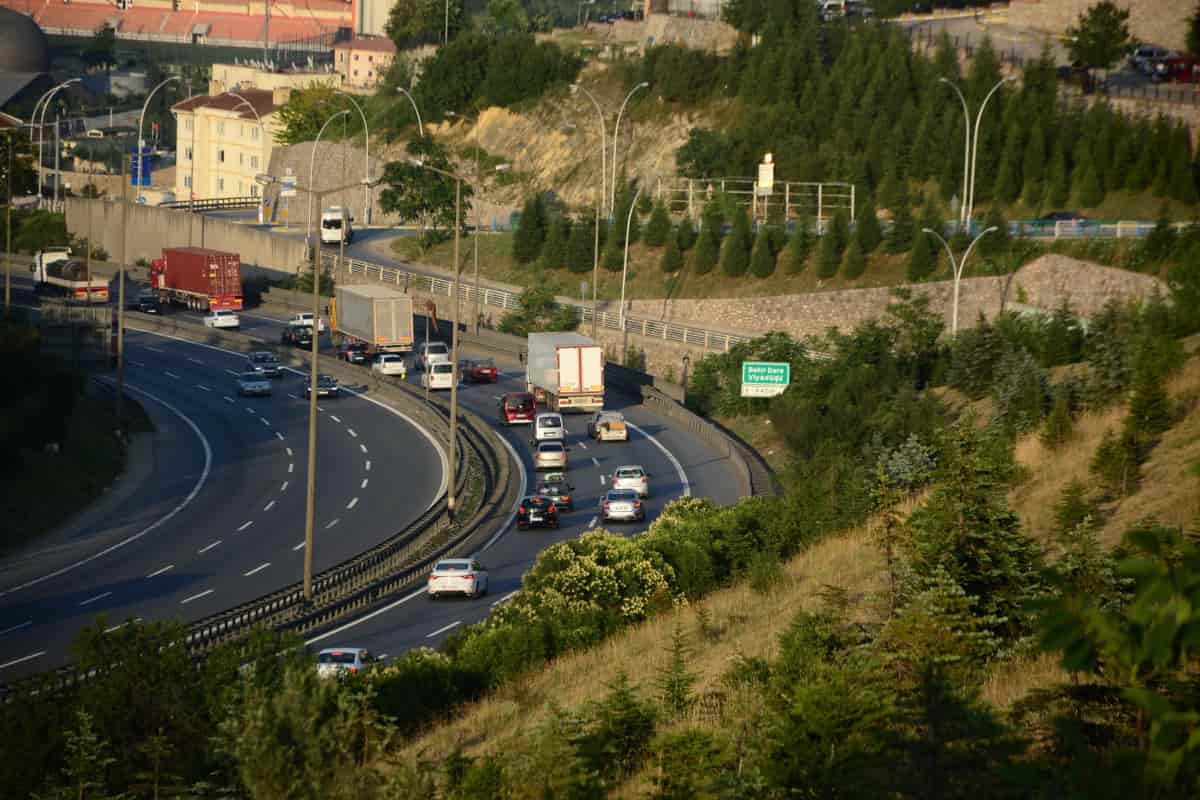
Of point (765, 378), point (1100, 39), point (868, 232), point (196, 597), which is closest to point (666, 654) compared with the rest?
point (196, 597)

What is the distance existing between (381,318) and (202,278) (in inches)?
748

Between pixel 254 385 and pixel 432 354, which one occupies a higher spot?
pixel 432 354

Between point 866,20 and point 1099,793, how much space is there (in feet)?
380

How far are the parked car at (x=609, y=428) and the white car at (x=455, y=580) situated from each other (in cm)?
2272

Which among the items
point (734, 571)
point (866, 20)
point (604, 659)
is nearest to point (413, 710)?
point (604, 659)

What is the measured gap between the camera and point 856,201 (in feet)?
303

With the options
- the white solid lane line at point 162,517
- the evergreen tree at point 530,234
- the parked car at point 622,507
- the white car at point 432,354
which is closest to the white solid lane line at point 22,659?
the white solid lane line at point 162,517

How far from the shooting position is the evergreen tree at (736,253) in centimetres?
8600

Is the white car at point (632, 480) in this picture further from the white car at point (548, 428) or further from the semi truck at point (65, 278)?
the semi truck at point (65, 278)

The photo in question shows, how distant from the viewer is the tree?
103 metres

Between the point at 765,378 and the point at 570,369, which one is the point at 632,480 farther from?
the point at 765,378

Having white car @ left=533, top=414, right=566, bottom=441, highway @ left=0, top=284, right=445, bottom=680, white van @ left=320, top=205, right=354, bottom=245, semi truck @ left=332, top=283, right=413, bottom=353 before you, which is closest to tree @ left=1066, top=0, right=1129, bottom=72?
white van @ left=320, top=205, right=354, bottom=245

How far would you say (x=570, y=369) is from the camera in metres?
66.7

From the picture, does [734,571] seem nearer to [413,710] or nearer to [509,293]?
[413,710]
